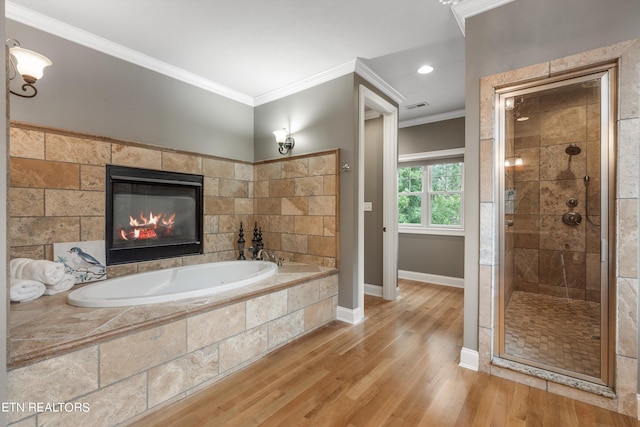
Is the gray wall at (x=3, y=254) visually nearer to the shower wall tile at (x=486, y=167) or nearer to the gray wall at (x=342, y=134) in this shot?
the gray wall at (x=342, y=134)

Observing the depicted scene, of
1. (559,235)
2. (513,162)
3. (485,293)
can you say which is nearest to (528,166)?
(513,162)

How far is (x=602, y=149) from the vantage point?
5.45ft

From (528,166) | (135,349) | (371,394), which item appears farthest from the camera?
(528,166)

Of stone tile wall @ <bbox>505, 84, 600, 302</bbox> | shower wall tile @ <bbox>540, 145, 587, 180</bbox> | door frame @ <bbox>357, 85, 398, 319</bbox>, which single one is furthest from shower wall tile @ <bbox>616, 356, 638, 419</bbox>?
door frame @ <bbox>357, 85, 398, 319</bbox>

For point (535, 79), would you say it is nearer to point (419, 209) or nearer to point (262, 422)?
point (262, 422)

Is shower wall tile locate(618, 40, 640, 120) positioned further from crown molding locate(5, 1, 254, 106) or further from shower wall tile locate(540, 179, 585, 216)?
crown molding locate(5, 1, 254, 106)

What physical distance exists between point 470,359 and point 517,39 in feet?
7.28

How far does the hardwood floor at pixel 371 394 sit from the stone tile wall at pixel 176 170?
104 cm

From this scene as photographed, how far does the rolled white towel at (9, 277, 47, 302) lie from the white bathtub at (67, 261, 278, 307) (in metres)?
0.21

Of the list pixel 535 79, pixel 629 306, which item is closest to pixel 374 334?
pixel 629 306

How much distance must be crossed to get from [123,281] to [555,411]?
10.2 ft

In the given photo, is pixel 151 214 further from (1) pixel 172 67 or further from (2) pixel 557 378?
(2) pixel 557 378

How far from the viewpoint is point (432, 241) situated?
438cm

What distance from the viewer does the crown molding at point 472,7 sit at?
1892 millimetres
